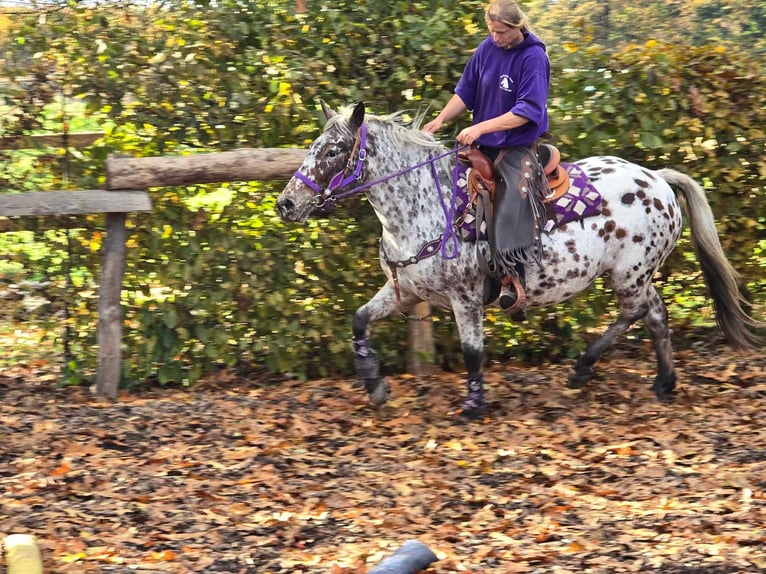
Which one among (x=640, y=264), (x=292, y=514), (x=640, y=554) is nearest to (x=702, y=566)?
(x=640, y=554)

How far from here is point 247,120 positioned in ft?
26.1

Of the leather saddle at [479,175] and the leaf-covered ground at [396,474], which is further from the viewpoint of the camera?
the leather saddle at [479,175]

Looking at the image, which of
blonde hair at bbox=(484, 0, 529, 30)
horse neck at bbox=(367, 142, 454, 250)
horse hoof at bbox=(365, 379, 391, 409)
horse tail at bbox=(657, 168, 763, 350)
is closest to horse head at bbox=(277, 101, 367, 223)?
horse neck at bbox=(367, 142, 454, 250)

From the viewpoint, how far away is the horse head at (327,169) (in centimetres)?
673

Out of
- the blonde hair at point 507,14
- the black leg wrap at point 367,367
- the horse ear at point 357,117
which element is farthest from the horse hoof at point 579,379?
the blonde hair at point 507,14

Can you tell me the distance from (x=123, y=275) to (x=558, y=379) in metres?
3.31

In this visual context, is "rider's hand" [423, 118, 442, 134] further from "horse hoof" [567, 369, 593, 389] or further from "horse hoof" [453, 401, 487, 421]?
"horse hoof" [567, 369, 593, 389]

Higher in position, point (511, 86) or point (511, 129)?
point (511, 86)

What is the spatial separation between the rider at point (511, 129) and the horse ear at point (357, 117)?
0.63 meters

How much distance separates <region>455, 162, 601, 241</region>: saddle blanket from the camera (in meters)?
6.96

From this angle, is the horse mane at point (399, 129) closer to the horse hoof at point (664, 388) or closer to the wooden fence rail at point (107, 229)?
the wooden fence rail at point (107, 229)

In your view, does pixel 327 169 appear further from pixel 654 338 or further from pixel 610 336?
pixel 654 338

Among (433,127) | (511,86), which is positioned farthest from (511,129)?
(433,127)

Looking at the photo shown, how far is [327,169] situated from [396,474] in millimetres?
1969
